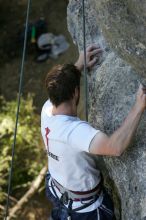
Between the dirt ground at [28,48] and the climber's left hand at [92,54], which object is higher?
the climber's left hand at [92,54]

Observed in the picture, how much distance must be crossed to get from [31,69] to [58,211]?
24.1 ft

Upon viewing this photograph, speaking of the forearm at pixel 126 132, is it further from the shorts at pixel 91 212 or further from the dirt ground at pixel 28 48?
the dirt ground at pixel 28 48

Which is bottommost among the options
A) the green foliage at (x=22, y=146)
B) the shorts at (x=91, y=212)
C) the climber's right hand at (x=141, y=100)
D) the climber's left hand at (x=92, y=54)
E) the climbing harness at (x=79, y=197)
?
the green foliage at (x=22, y=146)

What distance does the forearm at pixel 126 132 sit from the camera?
2.80 meters

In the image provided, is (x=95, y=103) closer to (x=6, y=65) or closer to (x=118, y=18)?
(x=118, y=18)

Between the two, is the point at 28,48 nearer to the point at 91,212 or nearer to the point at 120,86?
the point at 120,86

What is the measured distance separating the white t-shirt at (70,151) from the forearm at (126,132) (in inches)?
5.0

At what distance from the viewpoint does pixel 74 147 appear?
299 cm

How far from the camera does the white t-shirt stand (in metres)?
2.92

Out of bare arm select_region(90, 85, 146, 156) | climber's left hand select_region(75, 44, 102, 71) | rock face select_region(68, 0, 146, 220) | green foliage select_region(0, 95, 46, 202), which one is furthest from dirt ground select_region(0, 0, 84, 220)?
bare arm select_region(90, 85, 146, 156)

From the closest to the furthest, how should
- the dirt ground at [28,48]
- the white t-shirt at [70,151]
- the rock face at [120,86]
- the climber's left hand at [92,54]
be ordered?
the rock face at [120,86] < the white t-shirt at [70,151] < the climber's left hand at [92,54] < the dirt ground at [28,48]

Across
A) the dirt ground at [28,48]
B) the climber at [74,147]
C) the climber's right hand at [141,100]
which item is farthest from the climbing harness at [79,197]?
the dirt ground at [28,48]

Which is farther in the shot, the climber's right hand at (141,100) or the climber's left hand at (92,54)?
the climber's left hand at (92,54)

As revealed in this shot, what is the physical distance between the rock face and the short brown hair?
308mm
